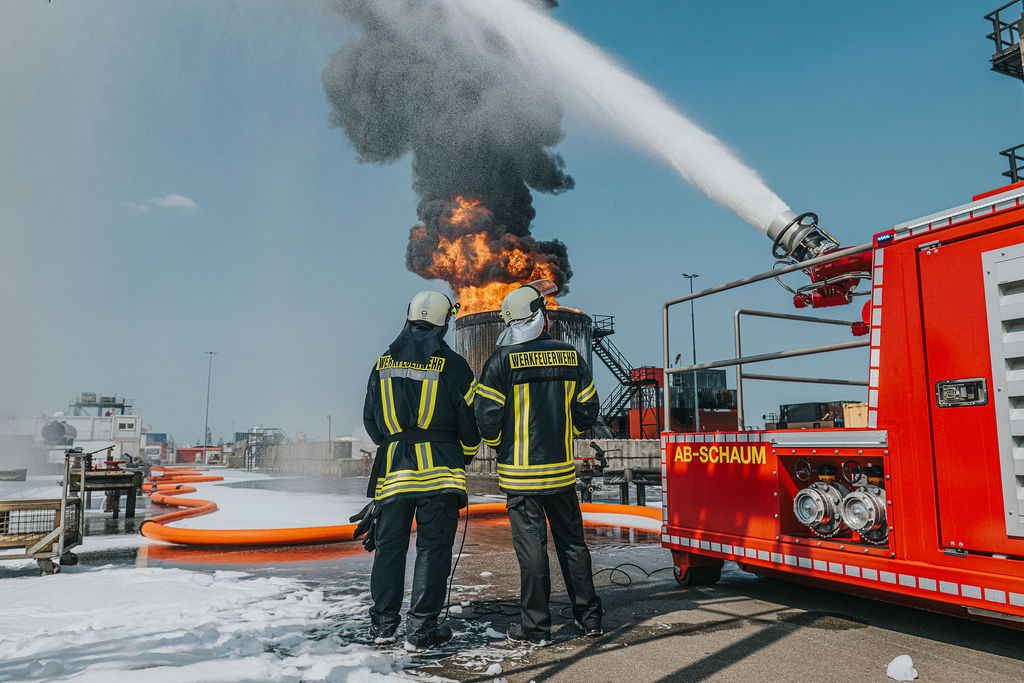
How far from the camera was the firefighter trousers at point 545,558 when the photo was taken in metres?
3.54

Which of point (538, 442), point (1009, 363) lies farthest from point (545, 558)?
point (1009, 363)

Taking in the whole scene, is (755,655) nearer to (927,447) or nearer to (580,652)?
(580,652)

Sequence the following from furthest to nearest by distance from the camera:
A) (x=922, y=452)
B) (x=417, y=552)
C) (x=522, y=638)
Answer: (x=417, y=552)
(x=522, y=638)
(x=922, y=452)

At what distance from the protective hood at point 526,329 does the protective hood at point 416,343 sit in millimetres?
439

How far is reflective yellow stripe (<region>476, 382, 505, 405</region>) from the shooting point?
389 cm

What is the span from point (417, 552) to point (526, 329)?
1.54 metres

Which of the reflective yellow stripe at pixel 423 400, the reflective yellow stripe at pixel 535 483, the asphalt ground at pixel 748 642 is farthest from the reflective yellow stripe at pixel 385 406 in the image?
the asphalt ground at pixel 748 642


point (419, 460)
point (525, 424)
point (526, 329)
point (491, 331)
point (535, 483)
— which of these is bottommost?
point (535, 483)

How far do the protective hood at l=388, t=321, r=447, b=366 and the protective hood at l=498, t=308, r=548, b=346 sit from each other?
439 mm

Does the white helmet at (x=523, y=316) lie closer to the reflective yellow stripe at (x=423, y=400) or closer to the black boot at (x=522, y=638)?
the reflective yellow stripe at (x=423, y=400)

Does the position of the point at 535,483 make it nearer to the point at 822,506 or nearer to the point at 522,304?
the point at 522,304

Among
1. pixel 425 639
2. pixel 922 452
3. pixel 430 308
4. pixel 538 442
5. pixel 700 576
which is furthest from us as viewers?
pixel 700 576

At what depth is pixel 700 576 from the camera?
498cm

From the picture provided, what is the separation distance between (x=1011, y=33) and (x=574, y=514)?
16284 mm
